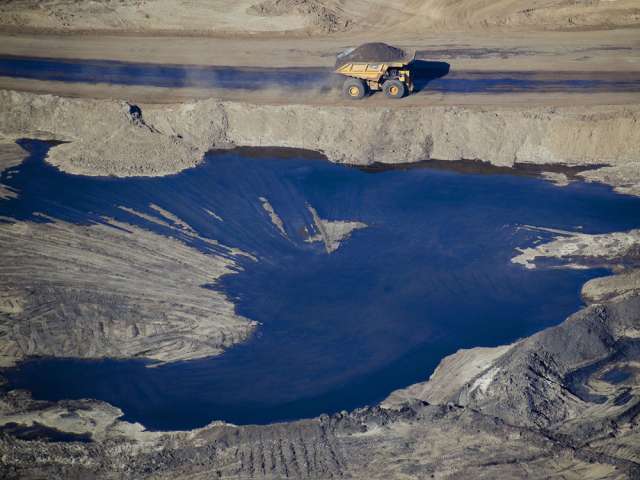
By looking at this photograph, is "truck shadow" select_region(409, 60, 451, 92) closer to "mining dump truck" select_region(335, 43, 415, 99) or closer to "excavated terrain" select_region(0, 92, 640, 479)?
"mining dump truck" select_region(335, 43, 415, 99)

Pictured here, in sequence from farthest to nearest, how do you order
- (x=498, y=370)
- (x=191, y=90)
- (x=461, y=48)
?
1. (x=461, y=48)
2. (x=191, y=90)
3. (x=498, y=370)

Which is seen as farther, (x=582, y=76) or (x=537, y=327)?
(x=582, y=76)

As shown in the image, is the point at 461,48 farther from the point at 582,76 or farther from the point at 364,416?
the point at 364,416

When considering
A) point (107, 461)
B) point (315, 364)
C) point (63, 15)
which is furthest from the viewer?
point (63, 15)

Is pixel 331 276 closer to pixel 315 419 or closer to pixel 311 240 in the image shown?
pixel 311 240

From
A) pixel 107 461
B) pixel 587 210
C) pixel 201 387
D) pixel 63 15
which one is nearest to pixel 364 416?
pixel 201 387

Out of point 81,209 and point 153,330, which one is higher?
point 81,209

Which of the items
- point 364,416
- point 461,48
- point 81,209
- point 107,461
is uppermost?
point 461,48
